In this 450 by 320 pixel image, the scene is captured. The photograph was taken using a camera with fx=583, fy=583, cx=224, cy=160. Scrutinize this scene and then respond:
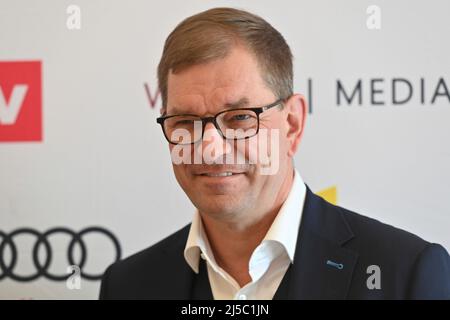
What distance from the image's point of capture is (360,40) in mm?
1585

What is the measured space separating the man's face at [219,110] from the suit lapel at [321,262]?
16cm

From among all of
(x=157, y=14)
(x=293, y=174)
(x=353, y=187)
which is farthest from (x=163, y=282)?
(x=157, y=14)

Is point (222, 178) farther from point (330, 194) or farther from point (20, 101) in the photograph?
point (20, 101)

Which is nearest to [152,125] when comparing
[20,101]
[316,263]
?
[20,101]

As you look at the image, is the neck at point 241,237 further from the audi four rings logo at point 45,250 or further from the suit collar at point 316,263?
the audi four rings logo at point 45,250

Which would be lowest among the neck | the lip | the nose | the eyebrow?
the neck

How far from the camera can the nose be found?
1174 mm

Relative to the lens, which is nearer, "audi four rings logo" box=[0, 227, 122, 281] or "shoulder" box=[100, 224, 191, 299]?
"shoulder" box=[100, 224, 191, 299]

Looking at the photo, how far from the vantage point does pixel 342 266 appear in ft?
4.06

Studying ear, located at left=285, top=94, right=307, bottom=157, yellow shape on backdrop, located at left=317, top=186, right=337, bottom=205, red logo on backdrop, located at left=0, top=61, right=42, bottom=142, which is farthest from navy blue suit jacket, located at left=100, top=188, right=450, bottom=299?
red logo on backdrop, located at left=0, top=61, right=42, bottom=142

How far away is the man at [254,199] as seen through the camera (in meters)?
1.19

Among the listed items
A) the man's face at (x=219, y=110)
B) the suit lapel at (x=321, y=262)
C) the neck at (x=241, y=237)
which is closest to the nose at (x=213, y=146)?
the man's face at (x=219, y=110)

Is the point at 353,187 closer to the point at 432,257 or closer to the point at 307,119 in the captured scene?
the point at 307,119

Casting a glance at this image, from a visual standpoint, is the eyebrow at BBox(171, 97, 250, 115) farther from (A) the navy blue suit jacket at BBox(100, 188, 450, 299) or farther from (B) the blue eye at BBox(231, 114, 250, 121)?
(A) the navy blue suit jacket at BBox(100, 188, 450, 299)
